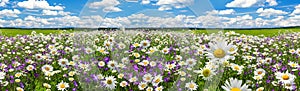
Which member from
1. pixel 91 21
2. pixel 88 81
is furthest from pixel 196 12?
pixel 88 81

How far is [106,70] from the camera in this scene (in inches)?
225

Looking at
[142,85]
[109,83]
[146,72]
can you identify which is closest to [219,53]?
[142,85]

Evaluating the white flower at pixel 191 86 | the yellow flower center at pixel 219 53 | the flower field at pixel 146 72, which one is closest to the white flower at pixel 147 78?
the flower field at pixel 146 72

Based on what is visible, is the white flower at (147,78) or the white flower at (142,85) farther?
the white flower at (147,78)

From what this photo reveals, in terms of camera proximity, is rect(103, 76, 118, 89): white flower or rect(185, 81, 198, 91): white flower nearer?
rect(185, 81, 198, 91): white flower

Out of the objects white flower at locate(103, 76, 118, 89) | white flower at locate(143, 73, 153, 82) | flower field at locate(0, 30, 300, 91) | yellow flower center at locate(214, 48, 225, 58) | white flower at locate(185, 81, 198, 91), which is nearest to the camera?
yellow flower center at locate(214, 48, 225, 58)

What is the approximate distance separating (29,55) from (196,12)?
5.51 metres

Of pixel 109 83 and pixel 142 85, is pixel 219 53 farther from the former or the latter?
pixel 109 83

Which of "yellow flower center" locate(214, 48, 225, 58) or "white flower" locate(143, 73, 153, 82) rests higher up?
"yellow flower center" locate(214, 48, 225, 58)

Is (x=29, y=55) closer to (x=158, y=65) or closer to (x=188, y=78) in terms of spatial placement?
(x=158, y=65)

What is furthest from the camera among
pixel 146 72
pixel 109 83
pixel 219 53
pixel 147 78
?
pixel 146 72

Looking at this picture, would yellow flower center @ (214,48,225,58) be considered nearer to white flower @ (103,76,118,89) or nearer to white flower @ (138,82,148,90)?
white flower @ (138,82,148,90)

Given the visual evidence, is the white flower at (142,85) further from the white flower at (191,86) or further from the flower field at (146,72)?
the white flower at (191,86)

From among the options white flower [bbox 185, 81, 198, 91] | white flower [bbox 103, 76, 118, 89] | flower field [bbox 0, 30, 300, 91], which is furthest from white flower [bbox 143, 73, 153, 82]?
white flower [bbox 185, 81, 198, 91]
